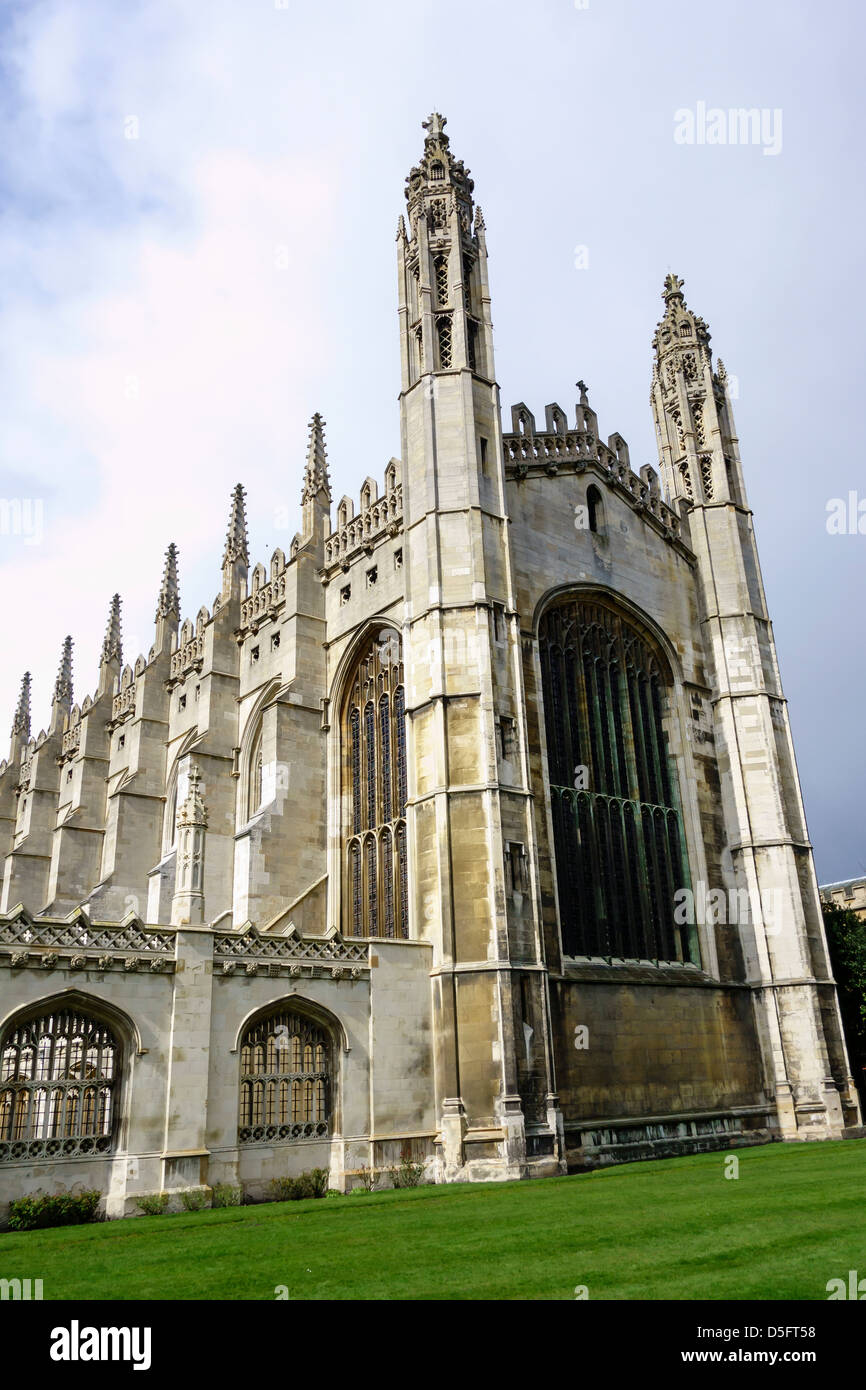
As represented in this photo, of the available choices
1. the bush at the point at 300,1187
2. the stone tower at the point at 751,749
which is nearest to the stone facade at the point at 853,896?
the stone tower at the point at 751,749

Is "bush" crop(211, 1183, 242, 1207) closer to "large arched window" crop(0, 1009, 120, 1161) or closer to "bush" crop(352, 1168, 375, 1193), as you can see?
"large arched window" crop(0, 1009, 120, 1161)

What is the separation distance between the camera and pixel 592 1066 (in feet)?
75.0

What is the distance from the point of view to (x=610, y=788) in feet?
89.7

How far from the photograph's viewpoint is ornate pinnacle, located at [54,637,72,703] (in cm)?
5088

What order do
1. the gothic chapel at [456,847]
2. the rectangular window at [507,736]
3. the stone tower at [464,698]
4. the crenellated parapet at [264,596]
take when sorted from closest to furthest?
the gothic chapel at [456,847]
the stone tower at [464,698]
the rectangular window at [507,736]
the crenellated parapet at [264,596]

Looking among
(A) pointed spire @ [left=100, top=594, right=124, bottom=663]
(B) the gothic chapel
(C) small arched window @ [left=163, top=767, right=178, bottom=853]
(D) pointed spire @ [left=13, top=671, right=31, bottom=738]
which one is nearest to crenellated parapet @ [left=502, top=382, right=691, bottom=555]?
(B) the gothic chapel

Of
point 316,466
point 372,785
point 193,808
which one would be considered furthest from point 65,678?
point 193,808

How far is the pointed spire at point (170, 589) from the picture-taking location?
136ft

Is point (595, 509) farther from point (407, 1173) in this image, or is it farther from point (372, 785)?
point (407, 1173)

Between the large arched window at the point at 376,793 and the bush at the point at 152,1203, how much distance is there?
9.02 m

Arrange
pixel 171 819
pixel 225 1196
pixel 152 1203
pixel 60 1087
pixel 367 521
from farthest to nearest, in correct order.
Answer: pixel 171 819 < pixel 367 521 < pixel 225 1196 < pixel 60 1087 < pixel 152 1203

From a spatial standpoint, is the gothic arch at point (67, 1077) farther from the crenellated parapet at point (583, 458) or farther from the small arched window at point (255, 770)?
the crenellated parapet at point (583, 458)

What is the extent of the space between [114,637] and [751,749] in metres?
28.9

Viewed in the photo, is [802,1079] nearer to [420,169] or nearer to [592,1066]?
[592,1066]
